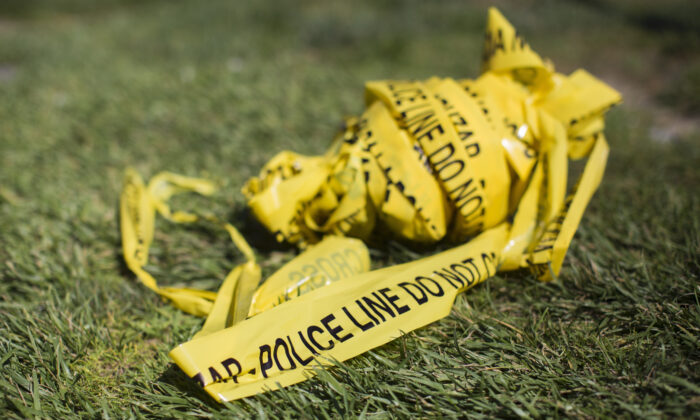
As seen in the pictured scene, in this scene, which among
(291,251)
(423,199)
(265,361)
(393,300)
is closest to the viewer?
(265,361)

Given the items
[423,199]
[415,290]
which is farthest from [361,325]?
[423,199]

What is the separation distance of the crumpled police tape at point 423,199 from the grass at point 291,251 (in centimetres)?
12

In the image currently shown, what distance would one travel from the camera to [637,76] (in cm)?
379

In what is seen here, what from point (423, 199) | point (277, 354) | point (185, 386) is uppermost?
point (423, 199)

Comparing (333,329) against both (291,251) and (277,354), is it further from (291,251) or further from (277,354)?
(291,251)

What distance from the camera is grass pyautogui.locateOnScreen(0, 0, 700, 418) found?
1.35 metres

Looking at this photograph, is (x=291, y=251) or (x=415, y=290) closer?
(x=415, y=290)

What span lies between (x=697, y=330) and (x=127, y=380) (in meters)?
1.74

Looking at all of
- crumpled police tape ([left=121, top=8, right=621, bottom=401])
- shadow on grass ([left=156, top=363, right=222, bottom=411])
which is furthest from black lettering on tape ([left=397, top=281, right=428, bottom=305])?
shadow on grass ([left=156, top=363, right=222, bottom=411])

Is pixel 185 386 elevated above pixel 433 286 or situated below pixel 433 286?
below

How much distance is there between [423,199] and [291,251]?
70 centimetres

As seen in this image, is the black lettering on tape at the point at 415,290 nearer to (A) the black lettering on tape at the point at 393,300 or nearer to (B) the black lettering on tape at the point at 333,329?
(A) the black lettering on tape at the point at 393,300

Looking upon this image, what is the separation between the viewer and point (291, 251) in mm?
2086

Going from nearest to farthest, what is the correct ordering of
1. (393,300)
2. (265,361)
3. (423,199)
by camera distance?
(265,361), (393,300), (423,199)
